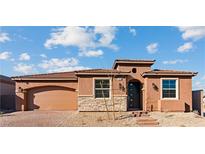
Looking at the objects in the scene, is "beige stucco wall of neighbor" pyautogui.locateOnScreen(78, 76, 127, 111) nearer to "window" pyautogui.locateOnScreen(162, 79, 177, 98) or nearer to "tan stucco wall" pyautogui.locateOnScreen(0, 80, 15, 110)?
"window" pyautogui.locateOnScreen(162, 79, 177, 98)

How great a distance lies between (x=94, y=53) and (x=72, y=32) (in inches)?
379

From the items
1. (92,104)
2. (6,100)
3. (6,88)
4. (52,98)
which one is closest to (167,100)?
(92,104)

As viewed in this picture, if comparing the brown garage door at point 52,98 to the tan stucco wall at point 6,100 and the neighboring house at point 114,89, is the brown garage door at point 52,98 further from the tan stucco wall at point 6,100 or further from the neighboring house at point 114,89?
the tan stucco wall at point 6,100

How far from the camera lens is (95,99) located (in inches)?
693

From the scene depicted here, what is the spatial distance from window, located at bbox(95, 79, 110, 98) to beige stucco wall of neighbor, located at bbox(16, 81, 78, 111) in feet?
10.9

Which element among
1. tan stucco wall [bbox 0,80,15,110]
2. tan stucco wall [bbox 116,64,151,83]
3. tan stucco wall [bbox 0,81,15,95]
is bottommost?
tan stucco wall [bbox 0,80,15,110]

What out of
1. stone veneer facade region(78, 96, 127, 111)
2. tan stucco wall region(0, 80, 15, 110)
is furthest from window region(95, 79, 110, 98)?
tan stucco wall region(0, 80, 15, 110)

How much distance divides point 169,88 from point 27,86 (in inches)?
505

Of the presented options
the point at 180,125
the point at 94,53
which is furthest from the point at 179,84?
the point at 94,53

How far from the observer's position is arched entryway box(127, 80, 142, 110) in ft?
64.8
